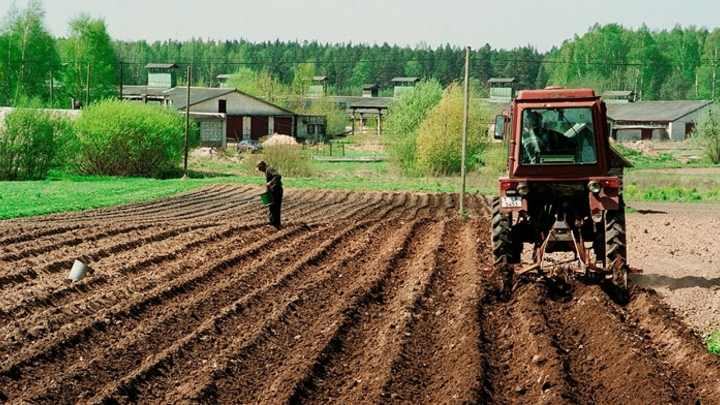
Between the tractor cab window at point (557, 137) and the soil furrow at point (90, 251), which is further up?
the tractor cab window at point (557, 137)

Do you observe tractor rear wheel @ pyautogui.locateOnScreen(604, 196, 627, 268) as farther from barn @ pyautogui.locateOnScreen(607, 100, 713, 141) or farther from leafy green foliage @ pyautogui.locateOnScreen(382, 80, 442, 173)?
barn @ pyautogui.locateOnScreen(607, 100, 713, 141)

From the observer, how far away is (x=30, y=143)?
145ft

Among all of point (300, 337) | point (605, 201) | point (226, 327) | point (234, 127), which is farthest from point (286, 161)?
point (300, 337)

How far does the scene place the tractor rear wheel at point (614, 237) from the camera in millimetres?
13148

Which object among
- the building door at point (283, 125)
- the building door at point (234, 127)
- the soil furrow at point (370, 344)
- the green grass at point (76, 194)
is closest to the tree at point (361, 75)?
the building door at point (283, 125)

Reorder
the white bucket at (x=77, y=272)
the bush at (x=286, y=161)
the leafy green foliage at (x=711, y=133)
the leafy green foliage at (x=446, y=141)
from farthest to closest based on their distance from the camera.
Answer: the leafy green foliage at (x=711, y=133)
the leafy green foliage at (x=446, y=141)
the bush at (x=286, y=161)
the white bucket at (x=77, y=272)

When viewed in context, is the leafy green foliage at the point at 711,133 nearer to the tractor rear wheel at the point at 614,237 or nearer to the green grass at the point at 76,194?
the green grass at the point at 76,194

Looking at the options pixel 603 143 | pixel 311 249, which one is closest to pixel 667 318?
pixel 603 143

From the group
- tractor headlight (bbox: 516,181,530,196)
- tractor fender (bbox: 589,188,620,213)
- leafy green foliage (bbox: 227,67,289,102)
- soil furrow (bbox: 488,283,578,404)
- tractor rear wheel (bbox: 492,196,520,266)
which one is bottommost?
soil furrow (bbox: 488,283,578,404)

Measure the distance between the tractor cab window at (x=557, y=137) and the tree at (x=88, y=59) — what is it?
73.4 meters

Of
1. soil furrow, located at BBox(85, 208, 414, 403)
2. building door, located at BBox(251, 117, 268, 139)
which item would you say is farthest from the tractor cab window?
building door, located at BBox(251, 117, 268, 139)

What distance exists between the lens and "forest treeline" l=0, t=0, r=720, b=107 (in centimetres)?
8062

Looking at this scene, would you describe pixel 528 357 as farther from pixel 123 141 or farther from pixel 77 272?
pixel 123 141

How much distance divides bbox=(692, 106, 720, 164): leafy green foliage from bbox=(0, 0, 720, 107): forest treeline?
1118 cm
